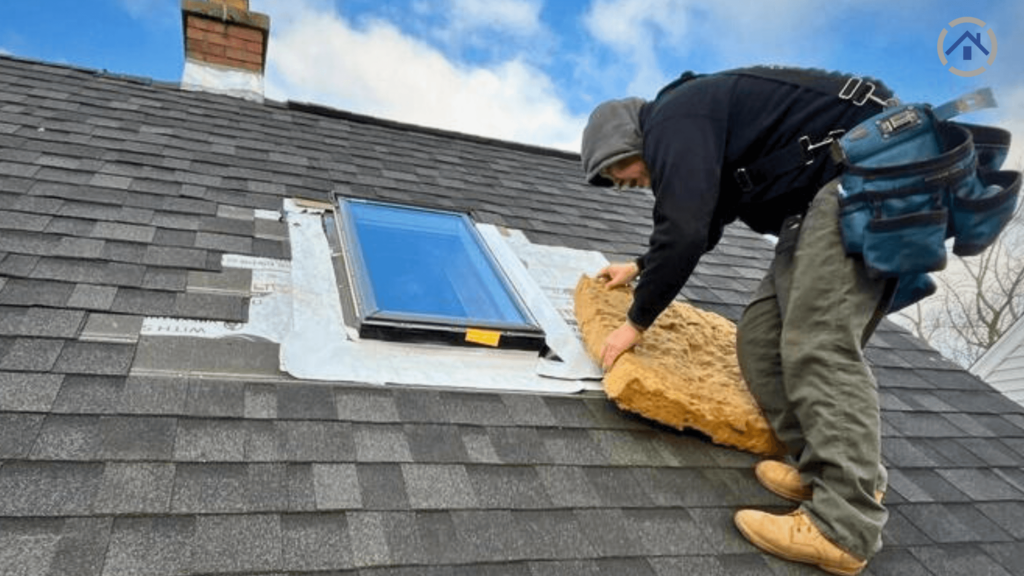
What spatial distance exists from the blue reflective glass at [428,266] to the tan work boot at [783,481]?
1.00 metres

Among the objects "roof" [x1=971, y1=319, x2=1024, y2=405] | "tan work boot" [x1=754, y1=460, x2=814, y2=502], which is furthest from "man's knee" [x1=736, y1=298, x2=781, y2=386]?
"roof" [x1=971, y1=319, x2=1024, y2=405]

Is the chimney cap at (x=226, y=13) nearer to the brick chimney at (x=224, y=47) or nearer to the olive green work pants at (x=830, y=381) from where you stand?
→ the brick chimney at (x=224, y=47)

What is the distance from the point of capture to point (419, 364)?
2.12 m

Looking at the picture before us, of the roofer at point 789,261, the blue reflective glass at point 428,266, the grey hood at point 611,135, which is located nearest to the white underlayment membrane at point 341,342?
the blue reflective glass at point 428,266

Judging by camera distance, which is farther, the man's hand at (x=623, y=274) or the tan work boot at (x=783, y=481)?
the man's hand at (x=623, y=274)

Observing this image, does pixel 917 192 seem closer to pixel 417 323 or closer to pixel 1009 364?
pixel 417 323

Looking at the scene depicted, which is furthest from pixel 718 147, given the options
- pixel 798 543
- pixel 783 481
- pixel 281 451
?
pixel 281 451

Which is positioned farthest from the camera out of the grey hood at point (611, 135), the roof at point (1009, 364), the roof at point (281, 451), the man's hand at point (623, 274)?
the roof at point (1009, 364)

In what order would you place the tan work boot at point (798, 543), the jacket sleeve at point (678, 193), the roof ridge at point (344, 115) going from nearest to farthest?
1. the tan work boot at point (798, 543)
2. the jacket sleeve at point (678, 193)
3. the roof ridge at point (344, 115)

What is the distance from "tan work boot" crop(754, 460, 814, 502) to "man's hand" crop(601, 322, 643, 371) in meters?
0.59

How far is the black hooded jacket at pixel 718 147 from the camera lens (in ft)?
6.39

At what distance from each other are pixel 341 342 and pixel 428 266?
0.75m

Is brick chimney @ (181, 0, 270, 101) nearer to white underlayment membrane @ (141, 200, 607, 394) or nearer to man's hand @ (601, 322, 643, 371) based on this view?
white underlayment membrane @ (141, 200, 607, 394)

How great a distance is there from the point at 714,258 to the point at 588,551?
294 centimetres
